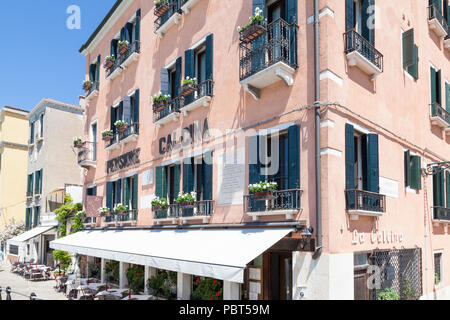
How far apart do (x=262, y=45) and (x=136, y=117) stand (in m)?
8.14

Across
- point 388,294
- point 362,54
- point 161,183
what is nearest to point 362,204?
point 388,294

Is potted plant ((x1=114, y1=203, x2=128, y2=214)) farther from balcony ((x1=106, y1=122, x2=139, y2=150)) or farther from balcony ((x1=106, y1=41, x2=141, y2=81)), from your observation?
balcony ((x1=106, y1=41, x2=141, y2=81))

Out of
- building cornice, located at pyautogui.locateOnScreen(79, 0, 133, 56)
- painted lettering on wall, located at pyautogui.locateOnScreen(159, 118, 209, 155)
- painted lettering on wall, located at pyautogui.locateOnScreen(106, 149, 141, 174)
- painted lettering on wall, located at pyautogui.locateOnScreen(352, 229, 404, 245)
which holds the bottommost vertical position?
painted lettering on wall, located at pyautogui.locateOnScreen(352, 229, 404, 245)

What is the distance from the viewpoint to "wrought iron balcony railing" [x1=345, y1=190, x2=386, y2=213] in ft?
29.3

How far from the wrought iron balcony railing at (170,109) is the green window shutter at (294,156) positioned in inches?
208

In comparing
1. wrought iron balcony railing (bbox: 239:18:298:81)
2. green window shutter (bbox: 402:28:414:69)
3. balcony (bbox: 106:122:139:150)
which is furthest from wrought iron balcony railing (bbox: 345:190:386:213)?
balcony (bbox: 106:122:139:150)

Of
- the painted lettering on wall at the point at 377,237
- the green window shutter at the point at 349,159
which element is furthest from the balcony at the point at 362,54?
the painted lettering on wall at the point at 377,237

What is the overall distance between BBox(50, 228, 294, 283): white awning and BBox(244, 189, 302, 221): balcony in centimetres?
39

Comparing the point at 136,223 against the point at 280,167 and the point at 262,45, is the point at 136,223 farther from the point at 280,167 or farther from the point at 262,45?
the point at 262,45

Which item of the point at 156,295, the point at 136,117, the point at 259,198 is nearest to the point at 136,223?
the point at 156,295

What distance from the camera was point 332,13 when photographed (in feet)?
30.3

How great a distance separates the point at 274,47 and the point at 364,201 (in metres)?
4.17

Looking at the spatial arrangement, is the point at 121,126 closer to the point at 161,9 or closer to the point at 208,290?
the point at 161,9

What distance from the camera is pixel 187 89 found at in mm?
12883
